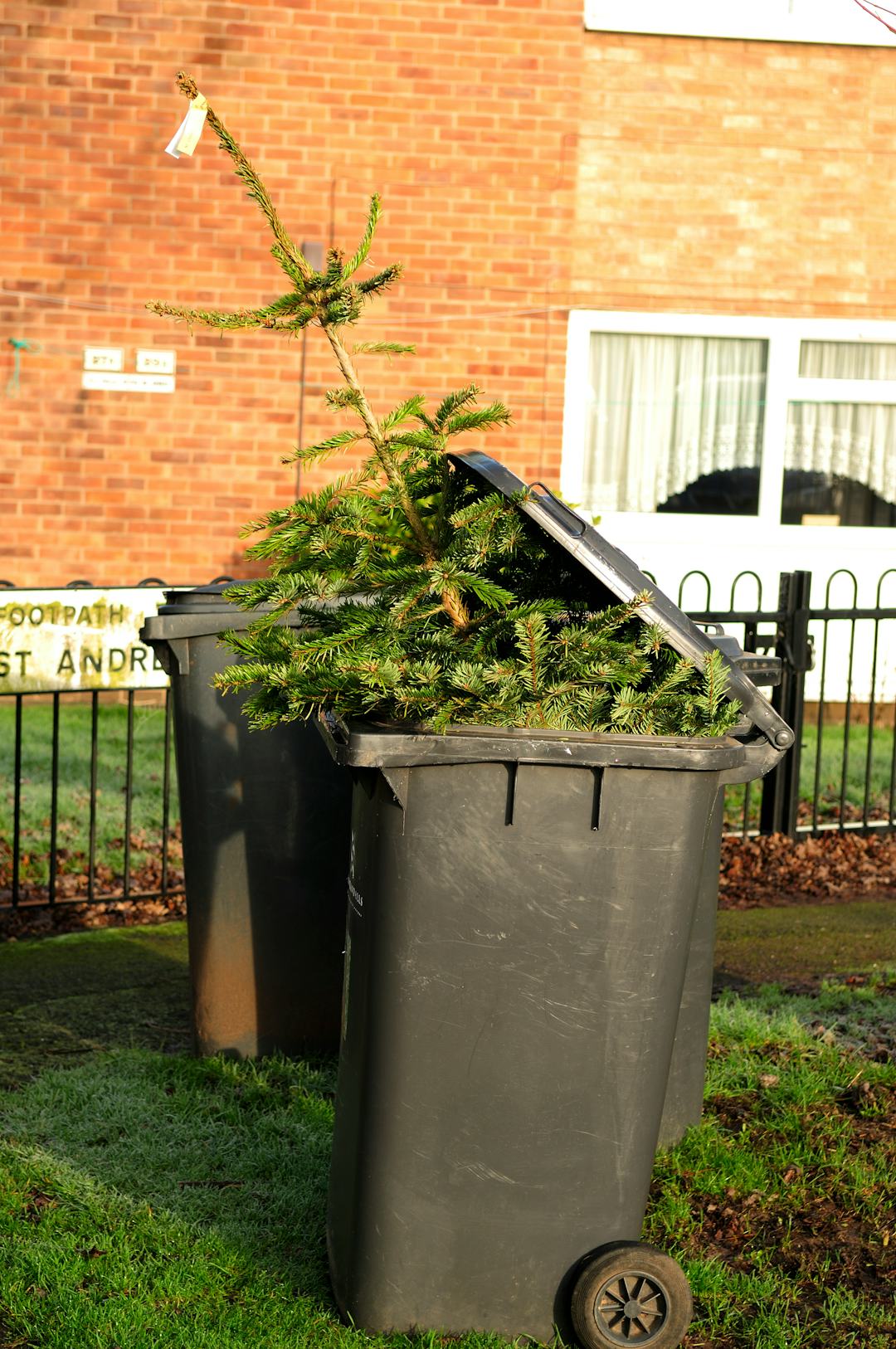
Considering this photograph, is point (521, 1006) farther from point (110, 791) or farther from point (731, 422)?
point (731, 422)

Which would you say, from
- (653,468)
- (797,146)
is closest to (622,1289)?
(653,468)

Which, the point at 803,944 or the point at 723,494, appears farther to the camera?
the point at 723,494

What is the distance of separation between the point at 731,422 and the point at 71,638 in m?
6.42

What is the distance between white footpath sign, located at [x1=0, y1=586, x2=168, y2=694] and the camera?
5559mm

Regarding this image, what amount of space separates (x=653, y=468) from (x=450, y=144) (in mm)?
2716

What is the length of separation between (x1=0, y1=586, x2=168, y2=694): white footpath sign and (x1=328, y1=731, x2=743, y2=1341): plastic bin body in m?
3.13

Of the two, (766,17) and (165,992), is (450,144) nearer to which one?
(766,17)

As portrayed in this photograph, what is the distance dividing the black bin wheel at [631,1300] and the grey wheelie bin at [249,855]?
1521mm

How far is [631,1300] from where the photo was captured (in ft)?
8.99

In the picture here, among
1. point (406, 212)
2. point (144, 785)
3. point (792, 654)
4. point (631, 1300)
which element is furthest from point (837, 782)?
point (631, 1300)

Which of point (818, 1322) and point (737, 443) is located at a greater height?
point (737, 443)

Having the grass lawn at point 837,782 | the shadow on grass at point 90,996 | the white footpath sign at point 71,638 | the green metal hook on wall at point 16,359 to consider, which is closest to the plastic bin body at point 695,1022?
the shadow on grass at point 90,996

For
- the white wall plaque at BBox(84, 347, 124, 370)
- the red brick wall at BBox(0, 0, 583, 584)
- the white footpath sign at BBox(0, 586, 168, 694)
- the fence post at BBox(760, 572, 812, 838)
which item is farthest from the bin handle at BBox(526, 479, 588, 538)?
the white wall plaque at BBox(84, 347, 124, 370)

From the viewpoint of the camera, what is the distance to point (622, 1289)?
2746 mm
